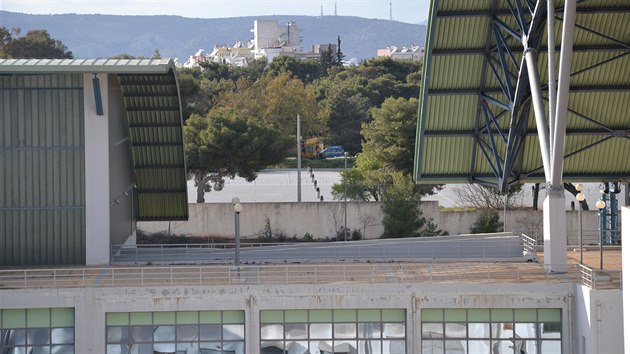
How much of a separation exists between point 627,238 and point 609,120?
1532 centimetres

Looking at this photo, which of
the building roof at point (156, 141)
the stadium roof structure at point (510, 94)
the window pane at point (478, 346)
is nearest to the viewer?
the window pane at point (478, 346)

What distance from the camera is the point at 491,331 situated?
33594mm

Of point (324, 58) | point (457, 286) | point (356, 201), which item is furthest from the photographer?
point (324, 58)

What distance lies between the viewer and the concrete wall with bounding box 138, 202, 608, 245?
61969 millimetres

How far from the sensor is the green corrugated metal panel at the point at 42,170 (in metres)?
37.2

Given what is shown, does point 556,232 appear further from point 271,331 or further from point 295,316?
point 271,331

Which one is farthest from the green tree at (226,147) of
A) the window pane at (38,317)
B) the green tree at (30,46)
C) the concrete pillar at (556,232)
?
the green tree at (30,46)

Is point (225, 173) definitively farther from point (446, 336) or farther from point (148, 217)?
point (446, 336)

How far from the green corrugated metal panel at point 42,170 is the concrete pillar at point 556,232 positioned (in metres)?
14.7

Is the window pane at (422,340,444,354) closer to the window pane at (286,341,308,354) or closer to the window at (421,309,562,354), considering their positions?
the window at (421,309,562,354)

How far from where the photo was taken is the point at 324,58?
6378 inches

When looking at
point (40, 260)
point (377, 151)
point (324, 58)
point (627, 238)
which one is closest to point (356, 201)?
point (377, 151)

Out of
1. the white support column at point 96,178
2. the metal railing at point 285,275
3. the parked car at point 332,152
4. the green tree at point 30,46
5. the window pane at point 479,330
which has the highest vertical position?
the green tree at point 30,46

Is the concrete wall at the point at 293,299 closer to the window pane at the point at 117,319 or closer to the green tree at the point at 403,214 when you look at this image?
the window pane at the point at 117,319
